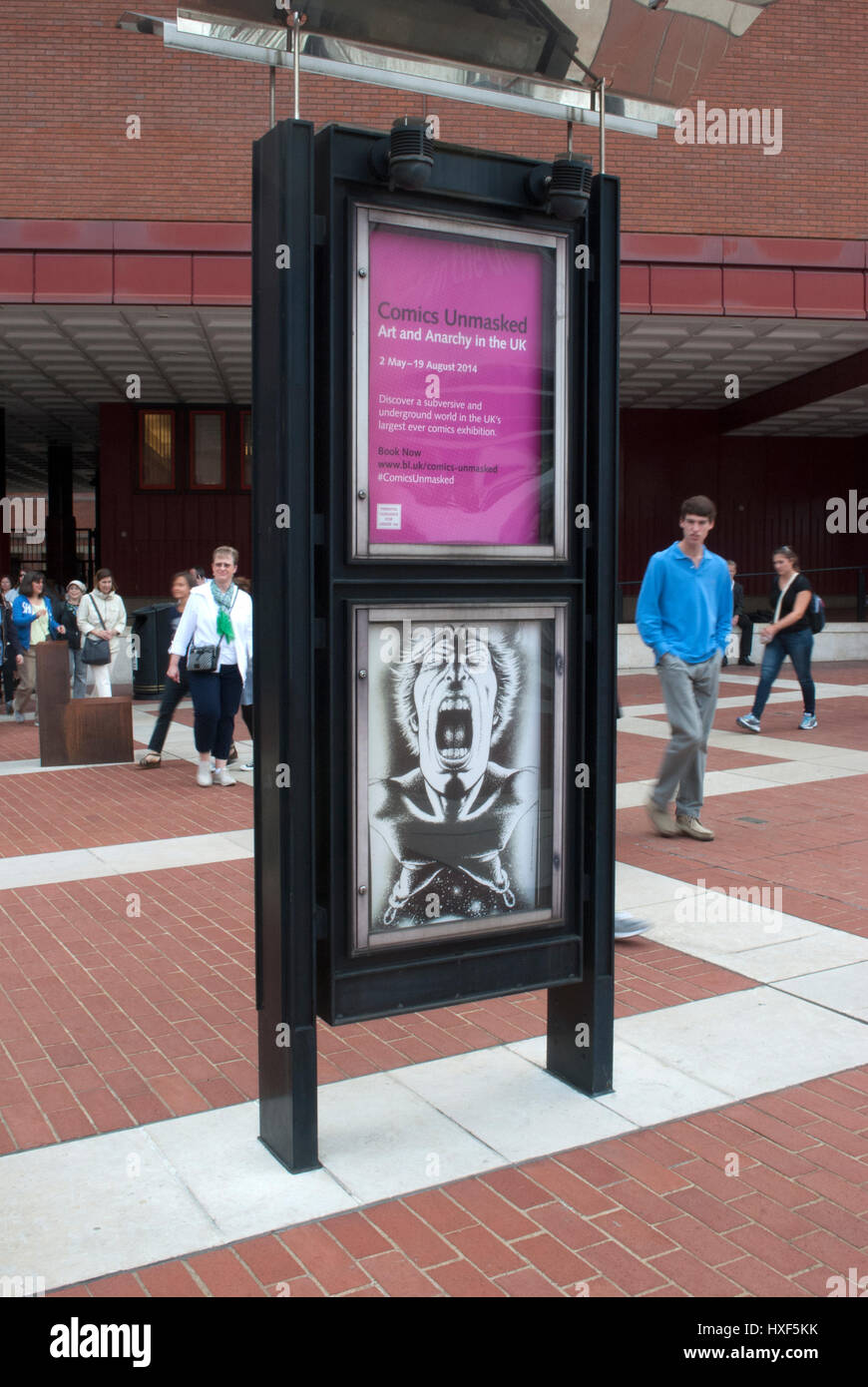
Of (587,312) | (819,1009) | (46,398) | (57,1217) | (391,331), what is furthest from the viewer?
(46,398)

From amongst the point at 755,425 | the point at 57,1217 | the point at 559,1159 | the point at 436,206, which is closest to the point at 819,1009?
the point at 559,1159

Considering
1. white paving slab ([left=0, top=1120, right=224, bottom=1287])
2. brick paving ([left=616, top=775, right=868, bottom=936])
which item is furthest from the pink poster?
brick paving ([left=616, top=775, right=868, bottom=936])

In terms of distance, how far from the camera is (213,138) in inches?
735

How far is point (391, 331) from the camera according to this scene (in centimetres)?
343

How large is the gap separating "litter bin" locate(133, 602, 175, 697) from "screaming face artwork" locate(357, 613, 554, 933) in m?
12.4

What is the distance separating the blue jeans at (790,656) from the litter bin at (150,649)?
24.9 ft

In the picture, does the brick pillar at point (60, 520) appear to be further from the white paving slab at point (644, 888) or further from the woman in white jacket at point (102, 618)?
the white paving slab at point (644, 888)

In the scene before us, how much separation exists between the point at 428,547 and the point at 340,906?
3.53ft

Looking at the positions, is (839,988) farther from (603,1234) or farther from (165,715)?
(165,715)

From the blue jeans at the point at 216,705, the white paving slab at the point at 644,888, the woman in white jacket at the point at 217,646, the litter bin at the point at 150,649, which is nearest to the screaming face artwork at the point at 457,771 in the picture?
the white paving slab at the point at 644,888

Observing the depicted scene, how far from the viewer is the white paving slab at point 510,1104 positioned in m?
3.62

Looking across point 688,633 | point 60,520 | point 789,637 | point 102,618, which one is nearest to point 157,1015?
point 688,633

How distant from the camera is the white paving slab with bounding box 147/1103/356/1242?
3182 mm

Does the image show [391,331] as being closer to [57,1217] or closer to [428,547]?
[428,547]
